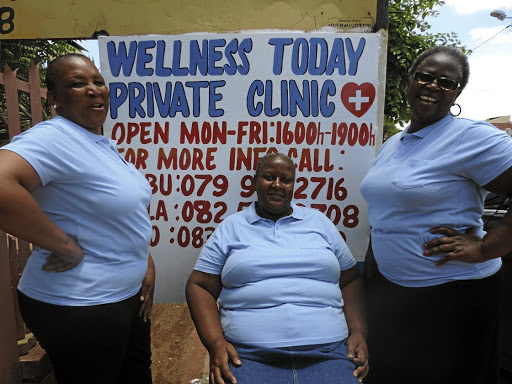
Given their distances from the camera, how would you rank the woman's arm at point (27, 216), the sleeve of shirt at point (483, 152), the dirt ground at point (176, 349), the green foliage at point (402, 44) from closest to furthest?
1. the woman's arm at point (27, 216)
2. the sleeve of shirt at point (483, 152)
3. the dirt ground at point (176, 349)
4. the green foliage at point (402, 44)

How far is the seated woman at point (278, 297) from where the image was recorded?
153 centimetres

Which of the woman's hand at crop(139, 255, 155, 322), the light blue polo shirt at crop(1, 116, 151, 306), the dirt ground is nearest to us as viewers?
the light blue polo shirt at crop(1, 116, 151, 306)

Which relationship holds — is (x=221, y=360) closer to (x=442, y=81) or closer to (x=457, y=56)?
(x=442, y=81)

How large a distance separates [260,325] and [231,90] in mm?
1317

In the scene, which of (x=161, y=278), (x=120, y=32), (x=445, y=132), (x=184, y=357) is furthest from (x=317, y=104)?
(x=184, y=357)

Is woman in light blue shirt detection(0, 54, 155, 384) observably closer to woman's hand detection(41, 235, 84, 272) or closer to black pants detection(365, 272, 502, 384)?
Result: woman's hand detection(41, 235, 84, 272)

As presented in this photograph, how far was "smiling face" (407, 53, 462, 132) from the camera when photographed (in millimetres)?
1564

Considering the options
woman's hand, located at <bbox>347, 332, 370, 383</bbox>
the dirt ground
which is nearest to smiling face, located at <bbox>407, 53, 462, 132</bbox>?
woman's hand, located at <bbox>347, 332, 370, 383</bbox>

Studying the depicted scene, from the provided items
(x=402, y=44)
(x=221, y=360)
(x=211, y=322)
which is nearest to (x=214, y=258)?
(x=211, y=322)

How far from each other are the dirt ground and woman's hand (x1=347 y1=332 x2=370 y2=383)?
1792 millimetres

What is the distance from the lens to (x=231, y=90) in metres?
2.19

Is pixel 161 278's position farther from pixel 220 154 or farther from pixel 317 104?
pixel 317 104

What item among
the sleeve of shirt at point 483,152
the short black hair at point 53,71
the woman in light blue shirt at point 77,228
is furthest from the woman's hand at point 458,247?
the short black hair at point 53,71

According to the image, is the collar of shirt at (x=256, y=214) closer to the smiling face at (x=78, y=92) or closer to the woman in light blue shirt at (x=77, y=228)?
the woman in light blue shirt at (x=77, y=228)
